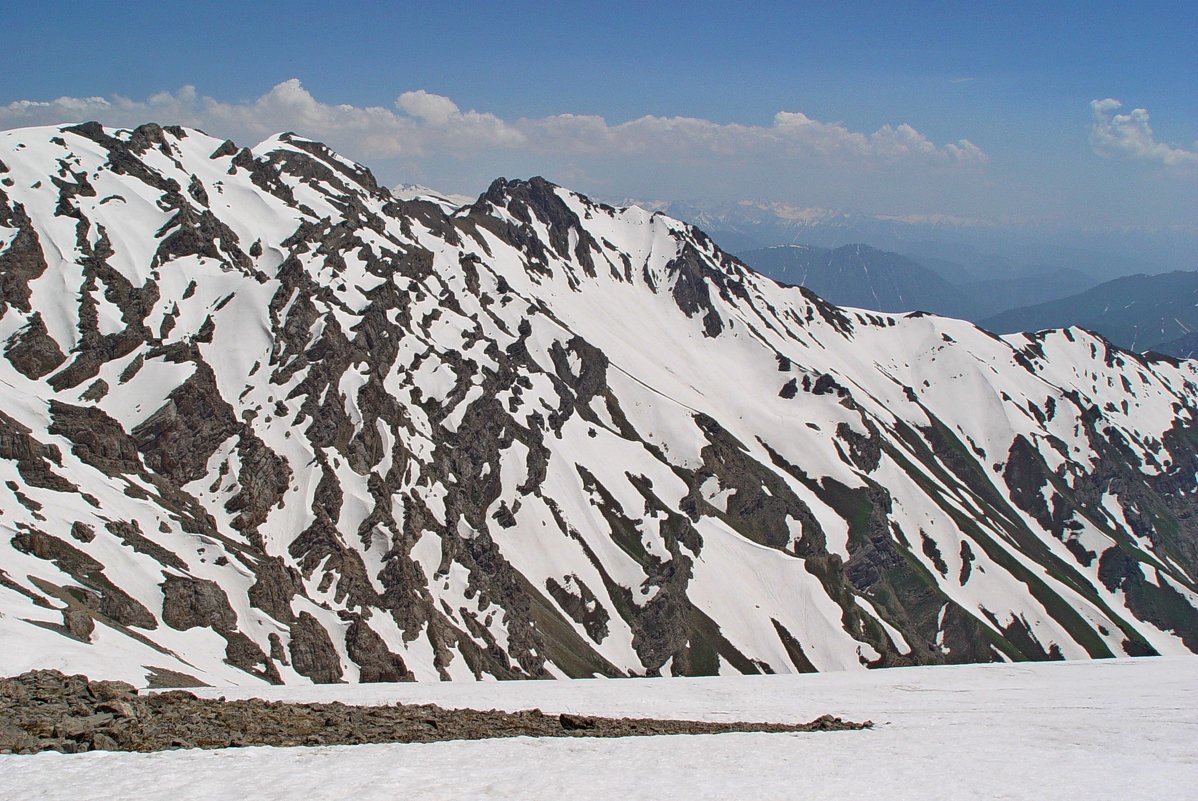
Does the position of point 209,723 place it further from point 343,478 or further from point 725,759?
point 343,478

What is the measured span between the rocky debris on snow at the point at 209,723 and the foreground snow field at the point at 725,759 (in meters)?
1.18

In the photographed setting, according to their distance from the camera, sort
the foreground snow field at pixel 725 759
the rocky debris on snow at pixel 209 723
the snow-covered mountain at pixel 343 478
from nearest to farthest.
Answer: the foreground snow field at pixel 725 759, the rocky debris on snow at pixel 209 723, the snow-covered mountain at pixel 343 478

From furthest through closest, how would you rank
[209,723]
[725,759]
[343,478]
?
[343,478], [725,759], [209,723]

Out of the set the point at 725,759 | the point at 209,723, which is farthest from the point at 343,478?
the point at 725,759

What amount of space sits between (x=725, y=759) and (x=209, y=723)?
45.0 feet

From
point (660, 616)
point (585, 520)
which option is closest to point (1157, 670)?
point (660, 616)

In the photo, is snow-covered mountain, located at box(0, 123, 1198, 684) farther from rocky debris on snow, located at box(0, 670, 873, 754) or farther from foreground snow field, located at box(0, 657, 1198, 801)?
foreground snow field, located at box(0, 657, 1198, 801)

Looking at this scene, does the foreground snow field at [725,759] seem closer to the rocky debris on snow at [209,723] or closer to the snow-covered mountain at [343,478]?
the rocky debris on snow at [209,723]

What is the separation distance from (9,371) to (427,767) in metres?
128

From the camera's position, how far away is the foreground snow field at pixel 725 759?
16250 mm

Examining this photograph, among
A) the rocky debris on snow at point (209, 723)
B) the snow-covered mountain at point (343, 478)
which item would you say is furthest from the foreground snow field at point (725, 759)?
the snow-covered mountain at point (343, 478)

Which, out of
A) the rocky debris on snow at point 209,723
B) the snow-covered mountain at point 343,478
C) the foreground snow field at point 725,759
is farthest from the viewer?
the snow-covered mountain at point 343,478

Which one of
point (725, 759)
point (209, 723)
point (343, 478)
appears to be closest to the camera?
point (209, 723)

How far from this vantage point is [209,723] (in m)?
20.3
